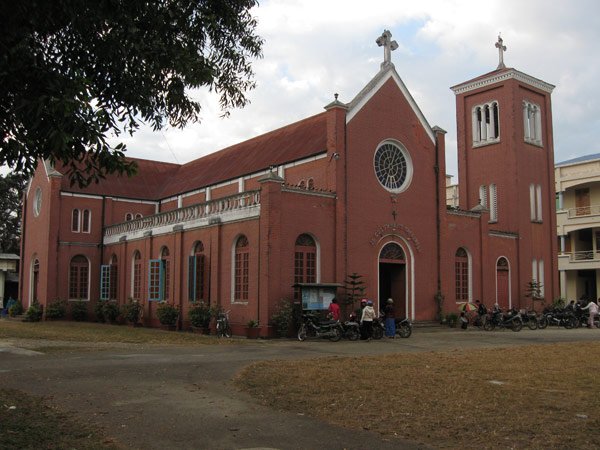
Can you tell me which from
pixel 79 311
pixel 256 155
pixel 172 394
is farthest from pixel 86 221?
pixel 172 394

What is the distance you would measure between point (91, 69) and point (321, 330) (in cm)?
1493

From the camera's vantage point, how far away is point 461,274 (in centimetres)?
2988

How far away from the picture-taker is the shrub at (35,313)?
112 feet

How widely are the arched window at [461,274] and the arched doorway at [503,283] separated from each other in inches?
113

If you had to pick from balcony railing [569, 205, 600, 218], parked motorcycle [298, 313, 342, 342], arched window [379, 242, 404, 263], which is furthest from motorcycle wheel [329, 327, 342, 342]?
balcony railing [569, 205, 600, 218]

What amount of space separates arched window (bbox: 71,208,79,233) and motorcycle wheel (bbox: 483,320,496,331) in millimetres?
23927

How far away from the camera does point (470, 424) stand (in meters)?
7.71

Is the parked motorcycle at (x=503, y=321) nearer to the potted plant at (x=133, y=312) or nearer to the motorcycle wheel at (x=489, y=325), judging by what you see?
the motorcycle wheel at (x=489, y=325)

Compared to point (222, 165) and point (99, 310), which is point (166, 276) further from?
point (222, 165)

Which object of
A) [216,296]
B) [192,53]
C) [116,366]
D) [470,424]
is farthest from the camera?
[216,296]

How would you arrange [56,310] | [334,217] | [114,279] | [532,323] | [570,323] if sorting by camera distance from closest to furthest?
[334,217] → [532,323] → [570,323] → [56,310] → [114,279]

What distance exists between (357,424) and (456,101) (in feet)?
110

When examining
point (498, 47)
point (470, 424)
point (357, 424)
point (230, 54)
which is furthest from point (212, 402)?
point (498, 47)

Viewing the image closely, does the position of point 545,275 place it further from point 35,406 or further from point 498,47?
point 35,406
